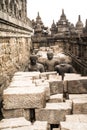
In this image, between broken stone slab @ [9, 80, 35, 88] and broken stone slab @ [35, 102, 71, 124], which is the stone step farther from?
broken stone slab @ [9, 80, 35, 88]

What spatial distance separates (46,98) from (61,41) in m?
20.9

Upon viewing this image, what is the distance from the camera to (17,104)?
5.36 meters

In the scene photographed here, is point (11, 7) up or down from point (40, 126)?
up

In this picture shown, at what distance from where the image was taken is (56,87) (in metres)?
6.72

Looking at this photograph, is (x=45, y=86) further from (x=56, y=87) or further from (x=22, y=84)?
(x=56, y=87)

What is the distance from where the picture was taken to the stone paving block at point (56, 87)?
263 inches

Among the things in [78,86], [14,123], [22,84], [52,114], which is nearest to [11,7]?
[22,84]

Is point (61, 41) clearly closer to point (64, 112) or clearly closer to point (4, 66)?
point (4, 66)

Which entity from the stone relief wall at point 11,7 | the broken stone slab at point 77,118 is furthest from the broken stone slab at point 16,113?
the stone relief wall at point 11,7

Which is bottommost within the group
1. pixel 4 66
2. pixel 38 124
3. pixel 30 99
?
pixel 38 124

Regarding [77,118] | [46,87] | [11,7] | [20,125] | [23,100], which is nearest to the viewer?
[20,125]

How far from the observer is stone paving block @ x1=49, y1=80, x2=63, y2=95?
21.9 ft

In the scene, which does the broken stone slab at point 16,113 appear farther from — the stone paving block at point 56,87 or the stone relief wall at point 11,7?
the stone relief wall at point 11,7

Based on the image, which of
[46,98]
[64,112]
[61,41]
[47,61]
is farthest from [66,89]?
[61,41]
